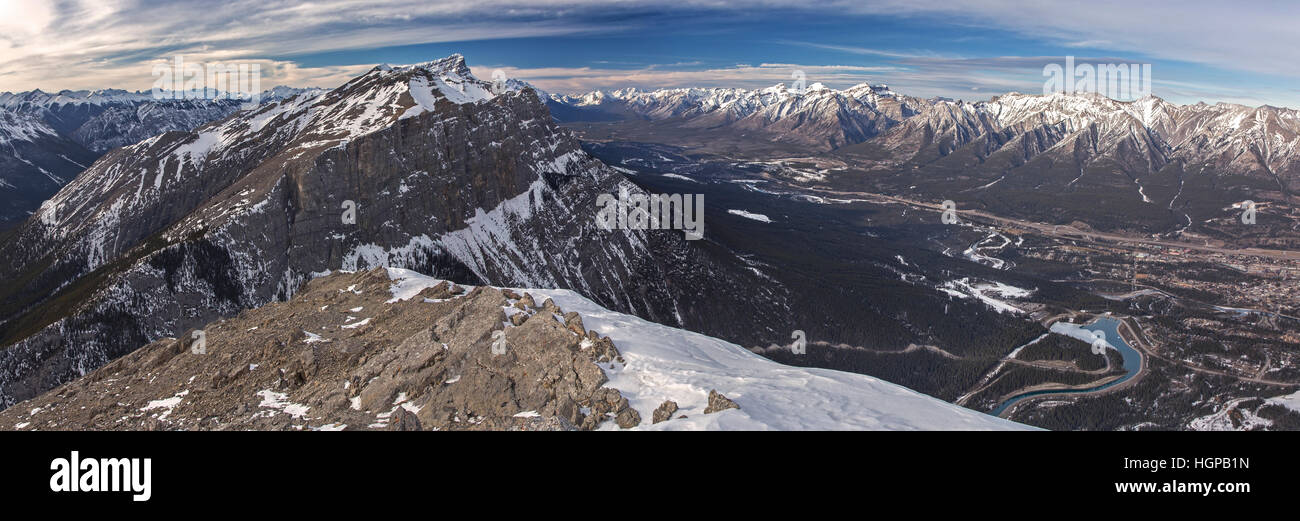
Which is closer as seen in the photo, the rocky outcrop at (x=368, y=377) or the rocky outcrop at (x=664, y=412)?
the rocky outcrop at (x=664, y=412)

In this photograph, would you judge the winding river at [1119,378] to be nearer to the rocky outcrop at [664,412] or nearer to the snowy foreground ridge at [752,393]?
the snowy foreground ridge at [752,393]

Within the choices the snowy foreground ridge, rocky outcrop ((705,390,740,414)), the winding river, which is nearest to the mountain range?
the winding river

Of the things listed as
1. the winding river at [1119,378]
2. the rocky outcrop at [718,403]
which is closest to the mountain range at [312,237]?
the winding river at [1119,378]

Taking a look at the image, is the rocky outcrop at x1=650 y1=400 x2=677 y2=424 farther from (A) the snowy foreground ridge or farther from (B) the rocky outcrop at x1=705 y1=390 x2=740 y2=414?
(B) the rocky outcrop at x1=705 y1=390 x2=740 y2=414

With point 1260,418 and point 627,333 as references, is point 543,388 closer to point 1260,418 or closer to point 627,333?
point 627,333

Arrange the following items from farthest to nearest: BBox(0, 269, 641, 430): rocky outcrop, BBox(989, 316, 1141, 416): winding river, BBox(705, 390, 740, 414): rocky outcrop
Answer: BBox(989, 316, 1141, 416): winding river
BBox(0, 269, 641, 430): rocky outcrop
BBox(705, 390, 740, 414): rocky outcrop
